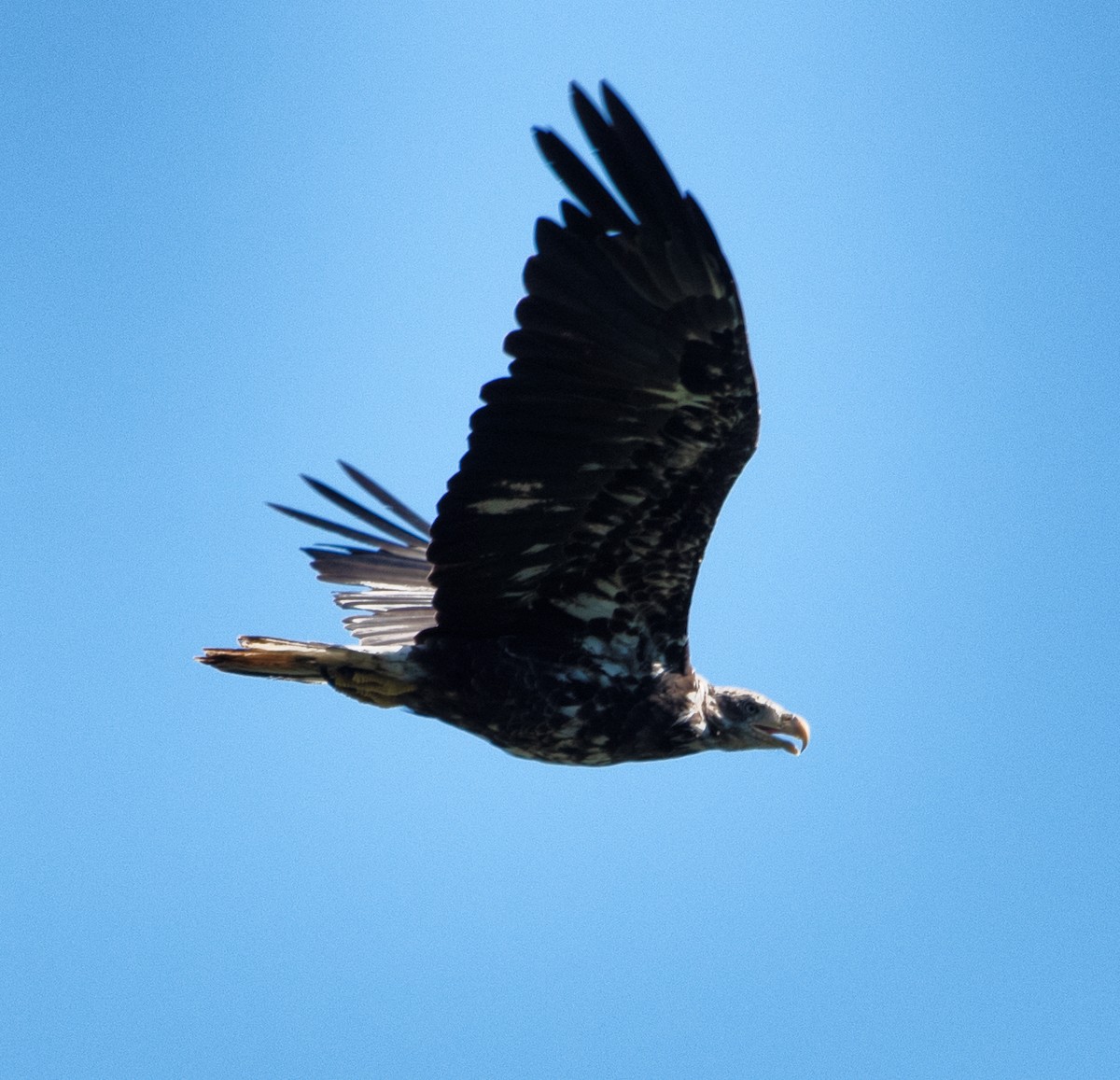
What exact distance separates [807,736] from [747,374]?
2666 millimetres

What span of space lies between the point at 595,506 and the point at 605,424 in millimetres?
514

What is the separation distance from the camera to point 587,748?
8430mm

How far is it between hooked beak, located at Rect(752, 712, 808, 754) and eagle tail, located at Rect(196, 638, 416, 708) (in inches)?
82.0

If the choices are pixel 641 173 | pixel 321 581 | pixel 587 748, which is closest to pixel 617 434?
pixel 641 173

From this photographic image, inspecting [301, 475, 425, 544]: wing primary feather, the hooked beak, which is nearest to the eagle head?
the hooked beak

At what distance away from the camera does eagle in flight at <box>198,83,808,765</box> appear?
7070 mm

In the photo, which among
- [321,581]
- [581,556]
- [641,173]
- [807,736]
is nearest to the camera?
[641,173]

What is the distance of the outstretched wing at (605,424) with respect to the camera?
7027 millimetres

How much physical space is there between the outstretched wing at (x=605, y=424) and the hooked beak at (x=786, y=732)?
1.06 metres

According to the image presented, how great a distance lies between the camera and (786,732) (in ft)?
29.6

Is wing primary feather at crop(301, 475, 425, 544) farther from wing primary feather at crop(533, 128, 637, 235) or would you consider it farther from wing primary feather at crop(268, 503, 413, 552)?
wing primary feather at crop(533, 128, 637, 235)

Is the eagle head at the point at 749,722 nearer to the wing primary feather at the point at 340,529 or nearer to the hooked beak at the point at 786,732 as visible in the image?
the hooked beak at the point at 786,732

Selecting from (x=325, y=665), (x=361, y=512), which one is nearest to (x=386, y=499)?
(x=361, y=512)

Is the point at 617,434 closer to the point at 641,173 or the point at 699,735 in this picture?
the point at 641,173
